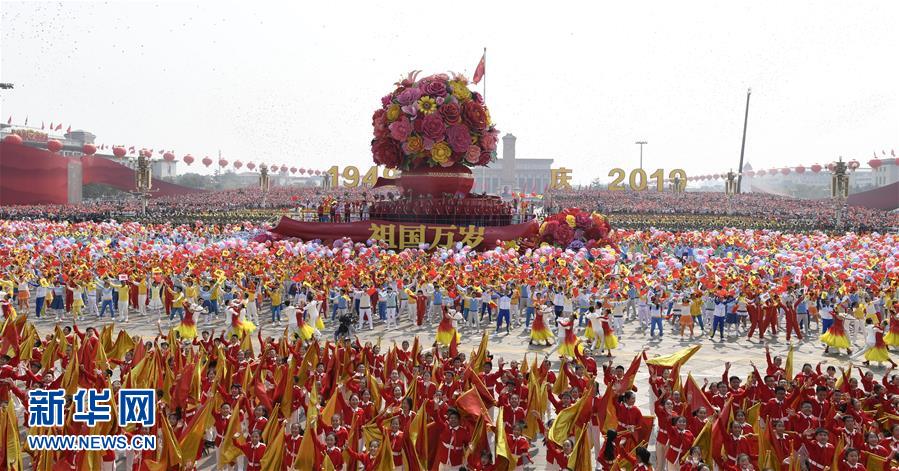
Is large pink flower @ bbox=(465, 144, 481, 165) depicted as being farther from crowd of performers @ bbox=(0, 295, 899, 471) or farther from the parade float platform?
crowd of performers @ bbox=(0, 295, 899, 471)

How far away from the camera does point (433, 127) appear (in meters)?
37.9

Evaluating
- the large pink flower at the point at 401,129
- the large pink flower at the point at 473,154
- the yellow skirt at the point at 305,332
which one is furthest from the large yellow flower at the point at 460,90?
the yellow skirt at the point at 305,332

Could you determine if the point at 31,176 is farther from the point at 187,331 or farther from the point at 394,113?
the point at 187,331

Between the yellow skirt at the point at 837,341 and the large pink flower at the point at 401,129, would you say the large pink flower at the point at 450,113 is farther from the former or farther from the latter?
the yellow skirt at the point at 837,341

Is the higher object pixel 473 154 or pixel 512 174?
pixel 512 174

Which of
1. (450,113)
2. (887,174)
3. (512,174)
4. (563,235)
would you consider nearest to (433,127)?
(450,113)

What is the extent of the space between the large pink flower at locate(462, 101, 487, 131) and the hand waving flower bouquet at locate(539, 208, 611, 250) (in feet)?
19.8

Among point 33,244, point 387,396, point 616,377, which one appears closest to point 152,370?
point 387,396

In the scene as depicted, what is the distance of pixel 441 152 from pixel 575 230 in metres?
7.43

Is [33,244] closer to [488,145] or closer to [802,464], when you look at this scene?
[488,145]

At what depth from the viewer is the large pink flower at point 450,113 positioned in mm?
38188

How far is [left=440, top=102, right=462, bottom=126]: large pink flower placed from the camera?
38.2m

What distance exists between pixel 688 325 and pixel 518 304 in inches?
197
